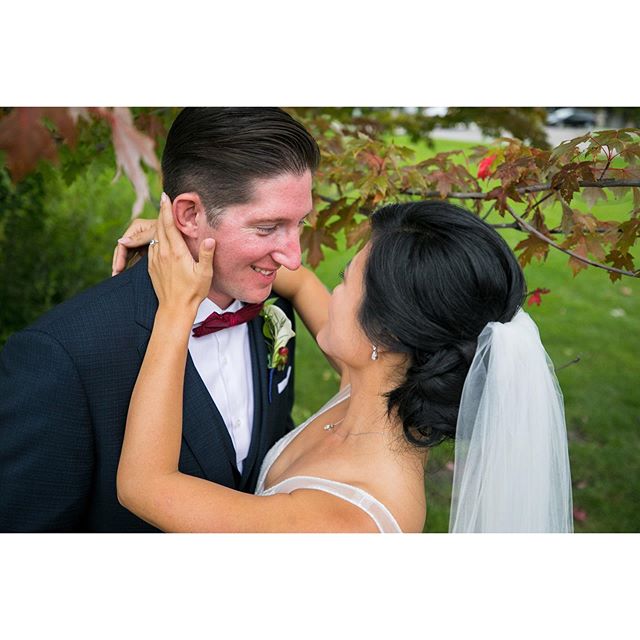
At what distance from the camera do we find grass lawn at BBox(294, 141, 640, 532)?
14.5ft

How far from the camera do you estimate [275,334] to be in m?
2.69

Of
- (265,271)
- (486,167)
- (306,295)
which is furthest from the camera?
(306,295)

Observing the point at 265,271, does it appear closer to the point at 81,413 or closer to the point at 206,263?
the point at 206,263

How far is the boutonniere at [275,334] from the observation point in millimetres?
2670

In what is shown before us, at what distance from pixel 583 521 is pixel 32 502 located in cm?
341

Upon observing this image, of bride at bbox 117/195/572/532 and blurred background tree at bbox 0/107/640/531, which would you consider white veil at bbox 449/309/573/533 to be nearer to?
bride at bbox 117/195/572/532

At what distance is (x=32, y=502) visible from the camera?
221 centimetres

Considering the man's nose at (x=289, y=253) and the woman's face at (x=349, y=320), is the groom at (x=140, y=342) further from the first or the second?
the woman's face at (x=349, y=320)

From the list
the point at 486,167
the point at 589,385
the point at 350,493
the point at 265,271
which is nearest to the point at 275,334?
the point at 265,271

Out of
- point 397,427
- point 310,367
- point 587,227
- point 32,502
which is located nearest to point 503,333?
point 397,427

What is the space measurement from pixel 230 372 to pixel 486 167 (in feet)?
4.19

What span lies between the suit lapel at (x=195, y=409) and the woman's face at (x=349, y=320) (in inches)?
17.9

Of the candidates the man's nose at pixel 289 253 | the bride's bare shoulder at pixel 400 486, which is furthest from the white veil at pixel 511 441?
the man's nose at pixel 289 253

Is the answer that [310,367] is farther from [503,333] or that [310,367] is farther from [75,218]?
[503,333]
